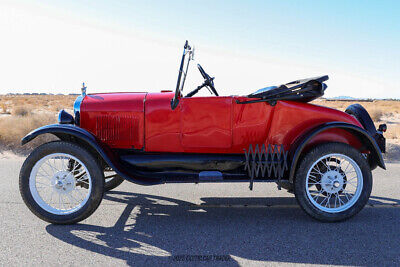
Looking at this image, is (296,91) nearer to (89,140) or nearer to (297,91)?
(297,91)

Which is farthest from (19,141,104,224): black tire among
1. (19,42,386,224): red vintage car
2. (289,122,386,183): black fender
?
(289,122,386,183): black fender

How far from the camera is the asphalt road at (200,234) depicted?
3.02 metres

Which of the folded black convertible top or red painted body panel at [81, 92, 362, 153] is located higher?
the folded black convertible top

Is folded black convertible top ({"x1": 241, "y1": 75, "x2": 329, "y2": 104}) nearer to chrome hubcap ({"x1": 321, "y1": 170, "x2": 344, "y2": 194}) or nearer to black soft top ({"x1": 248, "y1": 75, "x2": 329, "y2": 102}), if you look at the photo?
black soft top ({"x1": 248, "y1": 75, "x2": 329, "y2": 102})

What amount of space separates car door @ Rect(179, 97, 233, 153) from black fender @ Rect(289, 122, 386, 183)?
759mm

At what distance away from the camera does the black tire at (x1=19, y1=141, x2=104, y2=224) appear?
374cm

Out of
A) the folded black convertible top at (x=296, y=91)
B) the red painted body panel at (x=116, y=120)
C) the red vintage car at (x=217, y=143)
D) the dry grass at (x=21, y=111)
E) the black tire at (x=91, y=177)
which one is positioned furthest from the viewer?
the dry grass at (x=21, y=111)

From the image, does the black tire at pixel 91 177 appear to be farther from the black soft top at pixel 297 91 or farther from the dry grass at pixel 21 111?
the dry grass at pixel 21 111

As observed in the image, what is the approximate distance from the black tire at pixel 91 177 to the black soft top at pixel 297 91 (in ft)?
6.36

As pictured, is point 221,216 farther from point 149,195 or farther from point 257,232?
point 149,195

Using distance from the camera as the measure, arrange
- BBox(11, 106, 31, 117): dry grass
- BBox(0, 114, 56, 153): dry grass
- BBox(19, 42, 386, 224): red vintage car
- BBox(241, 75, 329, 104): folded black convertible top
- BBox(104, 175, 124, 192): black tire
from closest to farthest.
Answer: BBox(19, 42, 386, 224): red vintage car
BBox(241, 75, 329, 104): folded black convertible top
BBox(104, 175, 124, 192): black tire
BBox(0, 114, 56, 153): dry grass
BBox(11, 106, 31, 117): dry grass

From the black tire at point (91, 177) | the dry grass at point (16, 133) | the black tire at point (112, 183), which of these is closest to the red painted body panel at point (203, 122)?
the black tire at point (91, 177)

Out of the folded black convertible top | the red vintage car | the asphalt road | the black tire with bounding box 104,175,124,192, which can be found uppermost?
the folded black convertible top

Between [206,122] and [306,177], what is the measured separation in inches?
50.6
